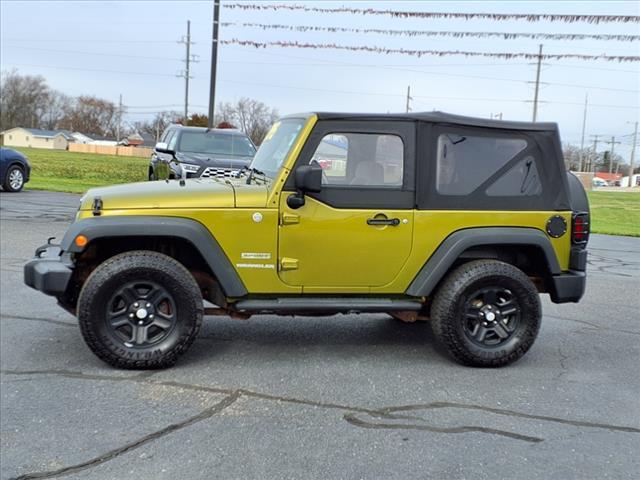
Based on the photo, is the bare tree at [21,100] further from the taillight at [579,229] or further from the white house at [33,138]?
the taillight at [579,229]

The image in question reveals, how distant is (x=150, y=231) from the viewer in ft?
13.8

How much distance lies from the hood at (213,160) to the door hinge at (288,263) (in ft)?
21.0

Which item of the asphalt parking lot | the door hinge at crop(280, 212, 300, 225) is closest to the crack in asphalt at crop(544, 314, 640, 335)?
the asphalt parking lot

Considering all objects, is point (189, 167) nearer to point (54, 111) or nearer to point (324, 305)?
point (324, 305)

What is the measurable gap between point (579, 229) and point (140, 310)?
11.0 feet

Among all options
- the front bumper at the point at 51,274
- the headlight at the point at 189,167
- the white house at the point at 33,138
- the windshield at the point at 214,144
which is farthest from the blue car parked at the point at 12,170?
the white house at the point at 33,138

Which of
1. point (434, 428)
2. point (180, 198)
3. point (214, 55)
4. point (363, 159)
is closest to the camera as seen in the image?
point (434, 428)

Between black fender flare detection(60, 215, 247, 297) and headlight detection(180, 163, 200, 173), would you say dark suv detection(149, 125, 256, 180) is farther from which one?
black fender flare detection(60, 215, 247, 297)

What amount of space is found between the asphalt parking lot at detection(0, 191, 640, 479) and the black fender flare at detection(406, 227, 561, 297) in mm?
652

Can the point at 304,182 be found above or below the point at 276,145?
below

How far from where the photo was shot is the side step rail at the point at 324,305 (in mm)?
4453

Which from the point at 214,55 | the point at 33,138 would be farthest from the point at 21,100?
the point at 214,55

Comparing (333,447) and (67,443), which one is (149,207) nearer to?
(67,443)

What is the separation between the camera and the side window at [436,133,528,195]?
15.1 ft
